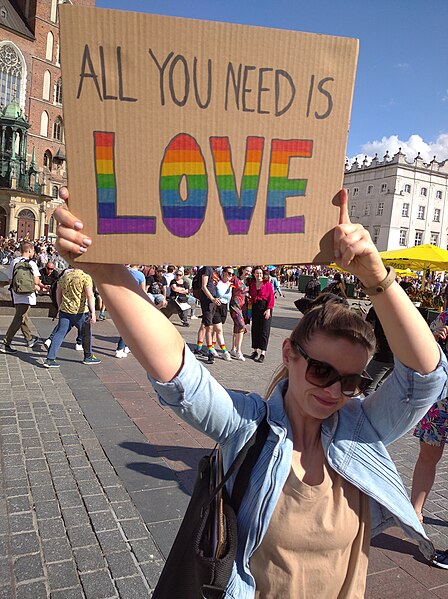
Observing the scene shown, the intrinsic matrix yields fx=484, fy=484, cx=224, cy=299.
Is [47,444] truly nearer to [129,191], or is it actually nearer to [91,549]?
[91,549]

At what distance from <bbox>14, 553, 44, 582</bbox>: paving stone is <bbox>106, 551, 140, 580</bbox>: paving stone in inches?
15.3

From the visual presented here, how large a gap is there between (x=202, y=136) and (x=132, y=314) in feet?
1.74

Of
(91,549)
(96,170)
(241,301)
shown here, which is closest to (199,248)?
(96,170)

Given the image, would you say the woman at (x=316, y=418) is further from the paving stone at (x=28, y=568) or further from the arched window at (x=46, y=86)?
the arched window at (x=46, y=86)

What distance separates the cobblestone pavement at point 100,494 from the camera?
111 inches

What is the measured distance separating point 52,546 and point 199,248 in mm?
2526

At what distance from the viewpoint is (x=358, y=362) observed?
4.88 ft

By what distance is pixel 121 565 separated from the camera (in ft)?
9.43

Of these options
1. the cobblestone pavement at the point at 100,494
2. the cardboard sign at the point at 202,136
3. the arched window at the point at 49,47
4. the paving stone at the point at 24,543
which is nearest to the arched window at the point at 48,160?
the arched window at the point at 49,47

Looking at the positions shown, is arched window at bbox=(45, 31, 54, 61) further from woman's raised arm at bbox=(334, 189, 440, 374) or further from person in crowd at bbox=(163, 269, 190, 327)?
woman's raised arm at bbox=(334, 189, 440, 374)

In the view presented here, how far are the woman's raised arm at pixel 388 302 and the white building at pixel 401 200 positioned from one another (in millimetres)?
67933

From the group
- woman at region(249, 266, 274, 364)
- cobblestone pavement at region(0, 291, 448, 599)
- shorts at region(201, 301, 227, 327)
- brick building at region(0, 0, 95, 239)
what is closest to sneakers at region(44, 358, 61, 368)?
cobblestone pavement at region(0, 291, 448, 599)

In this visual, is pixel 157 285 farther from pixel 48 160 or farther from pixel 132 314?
pixel 48 160

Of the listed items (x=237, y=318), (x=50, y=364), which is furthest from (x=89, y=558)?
(x=237, y=318)
